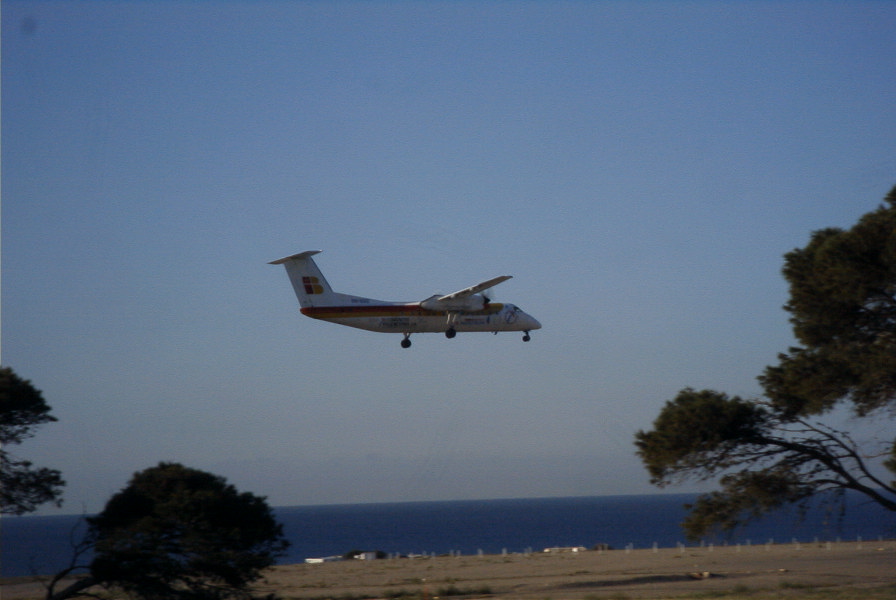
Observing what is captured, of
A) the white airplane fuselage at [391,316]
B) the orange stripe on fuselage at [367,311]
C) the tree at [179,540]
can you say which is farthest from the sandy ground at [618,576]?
the orange stripe on fuselage at [367,311]

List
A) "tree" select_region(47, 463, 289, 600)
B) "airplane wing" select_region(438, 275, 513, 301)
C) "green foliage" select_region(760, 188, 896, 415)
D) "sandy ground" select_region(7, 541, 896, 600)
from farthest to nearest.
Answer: "airplane wing" select_region(438, 275, 513, 301) < "sandy ground" select_region(7, 541, 896, 600) < "green foliage" select_region(760, 188, 896, 415) < "tree" select_region(47, 463, 289, 600)

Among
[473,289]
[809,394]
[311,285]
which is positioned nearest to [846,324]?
[809,394]

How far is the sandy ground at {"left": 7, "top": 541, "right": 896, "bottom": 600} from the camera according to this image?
28891 mm

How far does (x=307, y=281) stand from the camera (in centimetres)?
3328

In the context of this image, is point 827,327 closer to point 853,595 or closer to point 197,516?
point 853,595

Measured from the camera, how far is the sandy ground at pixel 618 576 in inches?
1137

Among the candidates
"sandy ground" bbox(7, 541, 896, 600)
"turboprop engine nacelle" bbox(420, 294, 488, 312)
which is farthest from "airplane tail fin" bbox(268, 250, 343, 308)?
"sandy ground" bbox(7, 541, 896, 600)

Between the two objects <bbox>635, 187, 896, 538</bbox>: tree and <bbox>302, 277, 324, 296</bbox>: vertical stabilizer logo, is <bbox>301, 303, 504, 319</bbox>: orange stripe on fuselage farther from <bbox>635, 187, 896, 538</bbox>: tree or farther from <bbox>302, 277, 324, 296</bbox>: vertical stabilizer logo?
<bbox>635, 187, 896, 538</bbox>: tree

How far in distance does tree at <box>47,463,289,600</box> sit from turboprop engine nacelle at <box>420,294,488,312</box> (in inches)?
537

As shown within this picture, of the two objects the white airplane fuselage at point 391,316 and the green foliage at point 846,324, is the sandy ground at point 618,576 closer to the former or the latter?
the green foliage at point 846,324

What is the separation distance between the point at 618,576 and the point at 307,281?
63.1 ft

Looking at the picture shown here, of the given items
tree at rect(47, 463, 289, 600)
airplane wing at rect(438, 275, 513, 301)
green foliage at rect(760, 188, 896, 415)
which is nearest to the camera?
tree at rect(47, 463, 289, 600)

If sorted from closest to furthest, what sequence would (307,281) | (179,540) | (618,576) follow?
1. (179,540)
2. (307,281)
3. (618,576)

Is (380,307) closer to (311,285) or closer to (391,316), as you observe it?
(391,316)
